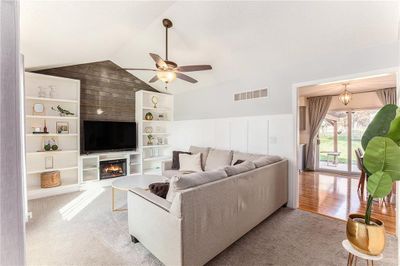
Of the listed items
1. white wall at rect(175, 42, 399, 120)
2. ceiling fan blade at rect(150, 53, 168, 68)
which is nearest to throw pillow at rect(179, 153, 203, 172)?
white wall at rect(175, 42, 399, 120)

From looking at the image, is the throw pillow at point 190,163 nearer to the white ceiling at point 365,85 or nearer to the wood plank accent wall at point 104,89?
the wood plank accent wall at point 104,89

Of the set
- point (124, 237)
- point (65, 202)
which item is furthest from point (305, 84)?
point (65, 202)

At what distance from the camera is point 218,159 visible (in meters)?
4.09

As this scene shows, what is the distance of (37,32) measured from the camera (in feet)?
8.77

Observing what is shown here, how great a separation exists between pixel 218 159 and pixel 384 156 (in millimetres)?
2985

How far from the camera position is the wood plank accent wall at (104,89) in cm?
464

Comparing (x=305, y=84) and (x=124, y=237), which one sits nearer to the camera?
(x=124, y=237)

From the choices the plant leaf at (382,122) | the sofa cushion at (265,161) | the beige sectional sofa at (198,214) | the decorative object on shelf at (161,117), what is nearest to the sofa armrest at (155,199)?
the beige sectional sofa at (198,214)

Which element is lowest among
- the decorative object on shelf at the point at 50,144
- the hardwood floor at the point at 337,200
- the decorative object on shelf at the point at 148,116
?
the hardwood floor at the point at 337,200

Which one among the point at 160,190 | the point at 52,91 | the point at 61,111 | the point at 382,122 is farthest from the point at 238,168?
the point at 52,91

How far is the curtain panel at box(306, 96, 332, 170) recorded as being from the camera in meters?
6.07

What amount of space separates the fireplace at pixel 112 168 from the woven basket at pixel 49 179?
36.1 inches

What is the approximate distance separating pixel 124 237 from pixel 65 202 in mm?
2027

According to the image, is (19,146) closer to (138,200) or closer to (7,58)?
(7,58)
